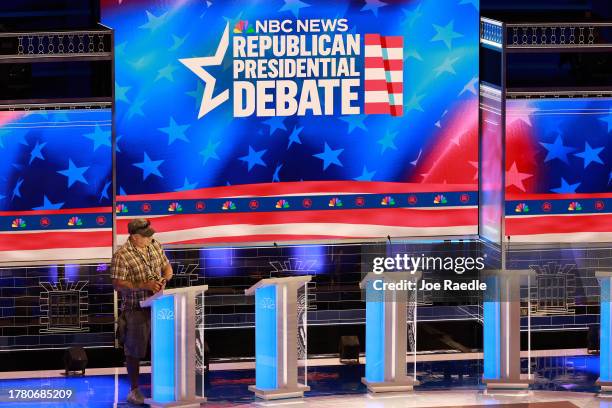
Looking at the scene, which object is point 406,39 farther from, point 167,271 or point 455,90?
point 167,271

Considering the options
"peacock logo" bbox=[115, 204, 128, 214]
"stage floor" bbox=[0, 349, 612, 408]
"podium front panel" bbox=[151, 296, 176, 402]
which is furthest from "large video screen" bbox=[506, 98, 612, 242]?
"podium front panel" bbox=[151, 296, 176, 402]

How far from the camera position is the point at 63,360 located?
38.9ft

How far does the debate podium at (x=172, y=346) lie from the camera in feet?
33.2

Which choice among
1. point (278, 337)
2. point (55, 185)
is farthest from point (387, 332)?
point (55, 185)

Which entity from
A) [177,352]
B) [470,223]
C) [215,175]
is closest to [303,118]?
[215,175]

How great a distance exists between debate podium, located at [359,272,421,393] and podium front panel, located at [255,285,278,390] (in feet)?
2.45

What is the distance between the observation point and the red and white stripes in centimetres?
1197

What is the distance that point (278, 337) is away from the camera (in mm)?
10422

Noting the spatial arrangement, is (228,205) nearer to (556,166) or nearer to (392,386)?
(392,386)

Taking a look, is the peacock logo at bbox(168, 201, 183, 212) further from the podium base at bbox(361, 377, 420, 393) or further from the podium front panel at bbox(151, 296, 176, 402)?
the podium base at bbox(361, 377, 420, 393)

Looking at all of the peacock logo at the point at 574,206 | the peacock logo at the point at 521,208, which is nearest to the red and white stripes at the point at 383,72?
the peacock logo at the point at 521,208

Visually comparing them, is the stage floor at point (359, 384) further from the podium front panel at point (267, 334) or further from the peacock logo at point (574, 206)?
the peacock logo at point (574, 206)

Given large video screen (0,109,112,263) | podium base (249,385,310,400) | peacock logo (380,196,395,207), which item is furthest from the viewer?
peacock logo (380,196,395,207)

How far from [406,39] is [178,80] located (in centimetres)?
199
